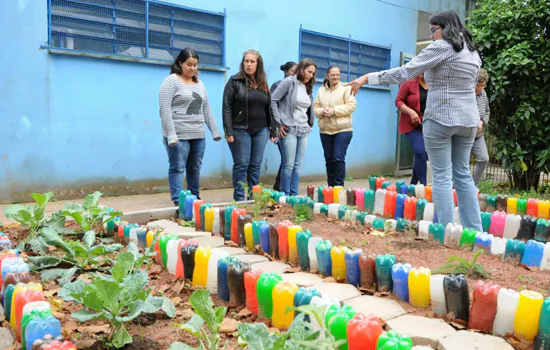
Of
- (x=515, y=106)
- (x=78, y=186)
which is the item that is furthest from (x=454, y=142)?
(x=78, y=186)

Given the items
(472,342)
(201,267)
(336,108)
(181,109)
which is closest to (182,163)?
(181,109)

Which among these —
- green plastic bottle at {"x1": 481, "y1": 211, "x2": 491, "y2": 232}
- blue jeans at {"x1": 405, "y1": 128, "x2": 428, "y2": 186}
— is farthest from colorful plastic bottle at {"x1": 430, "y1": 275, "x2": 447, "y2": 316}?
blue jeans at {"x1": 405, "y1": 128, "x2": 428, "y2": 186}

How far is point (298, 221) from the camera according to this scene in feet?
13.5

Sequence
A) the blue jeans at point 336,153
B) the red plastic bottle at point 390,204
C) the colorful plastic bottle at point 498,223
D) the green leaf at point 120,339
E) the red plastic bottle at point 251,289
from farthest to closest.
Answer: the blue jeans at point 336,153 → the red plastic bottle at point 390,204 → the colorful plastic bottle at point 498,223 → the red plastic bottle at point 251,289 → the green leaf at point 120,339

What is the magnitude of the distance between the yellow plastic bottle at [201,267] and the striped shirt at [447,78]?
1.93m

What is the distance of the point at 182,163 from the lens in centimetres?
486

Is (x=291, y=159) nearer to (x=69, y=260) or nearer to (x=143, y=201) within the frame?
(x=143, y=201)

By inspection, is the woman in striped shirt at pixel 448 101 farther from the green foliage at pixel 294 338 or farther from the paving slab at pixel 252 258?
the green foliage at pixel 294 338

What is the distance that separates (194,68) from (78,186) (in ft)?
7.53

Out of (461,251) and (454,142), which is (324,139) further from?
(461,251)

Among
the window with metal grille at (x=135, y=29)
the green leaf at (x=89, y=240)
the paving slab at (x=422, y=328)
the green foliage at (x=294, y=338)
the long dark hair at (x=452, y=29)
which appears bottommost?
the paving slab at (x=422, y=328)

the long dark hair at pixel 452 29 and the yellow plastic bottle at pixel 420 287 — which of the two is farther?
the long dark hair at pixel 452 29

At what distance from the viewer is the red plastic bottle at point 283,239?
3.25 meters

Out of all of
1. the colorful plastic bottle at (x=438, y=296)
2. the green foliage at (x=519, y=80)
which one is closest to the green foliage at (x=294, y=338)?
the colorful plastic bottle at (x=438, y=296)
